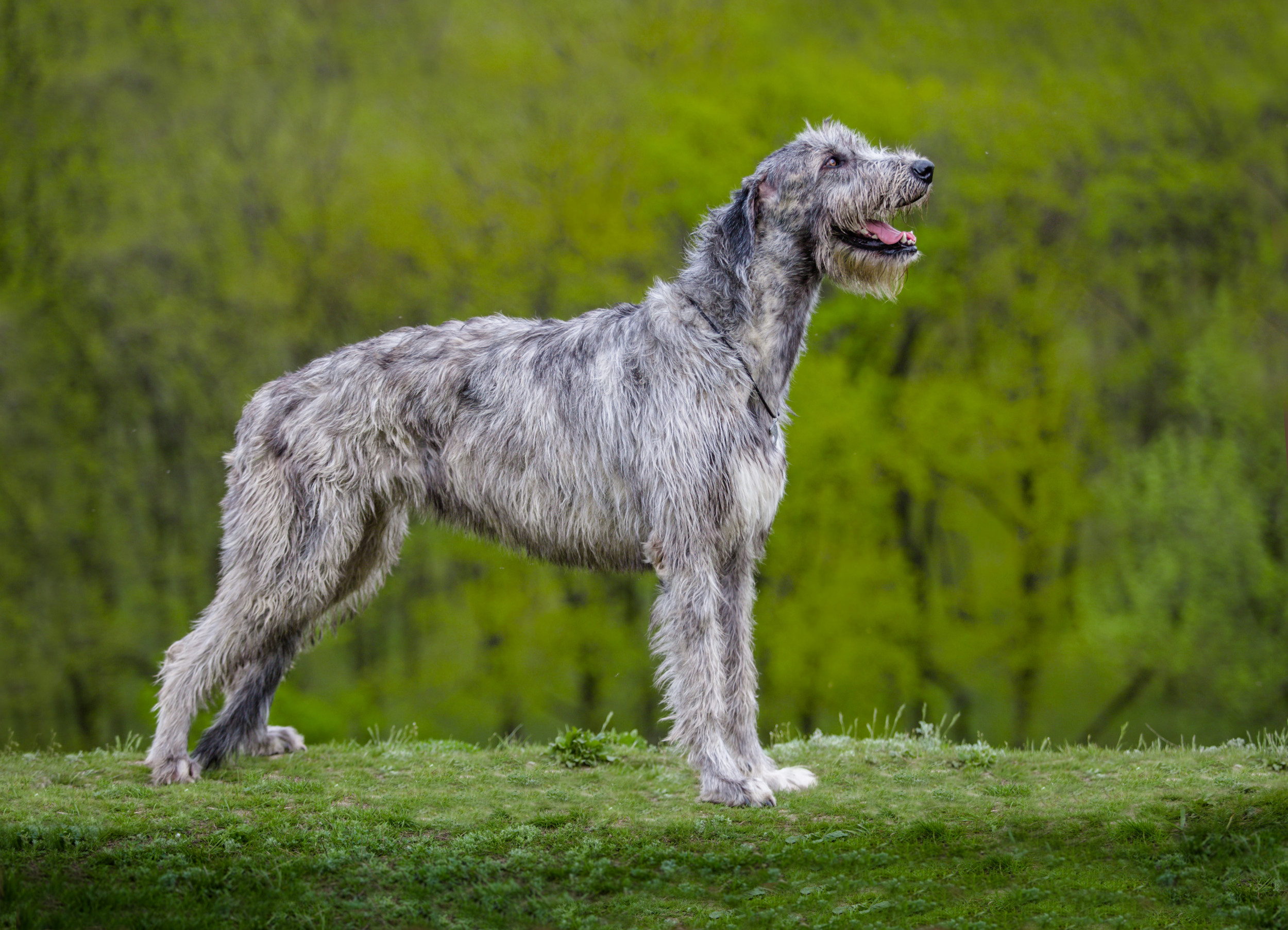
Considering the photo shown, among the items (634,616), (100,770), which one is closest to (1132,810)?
(100,770)

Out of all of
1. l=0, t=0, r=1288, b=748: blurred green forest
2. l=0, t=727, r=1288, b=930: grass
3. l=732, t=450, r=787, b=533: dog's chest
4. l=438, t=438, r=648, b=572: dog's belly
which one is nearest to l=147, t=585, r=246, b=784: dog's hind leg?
l=0, t=727, r=1288, b=930: grass

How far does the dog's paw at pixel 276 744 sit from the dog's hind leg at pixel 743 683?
3.03m

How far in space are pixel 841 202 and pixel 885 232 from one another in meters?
0.32

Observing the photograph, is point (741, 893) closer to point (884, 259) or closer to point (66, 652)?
point (884, 259)

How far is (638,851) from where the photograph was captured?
5.49 m

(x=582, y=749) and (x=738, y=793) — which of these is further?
(x=582, y=749)

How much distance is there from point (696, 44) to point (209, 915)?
17.1 m

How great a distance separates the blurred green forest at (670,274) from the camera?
17.4 meters

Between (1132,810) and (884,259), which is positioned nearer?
(1132,810)

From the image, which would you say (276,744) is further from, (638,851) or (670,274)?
(670,274)

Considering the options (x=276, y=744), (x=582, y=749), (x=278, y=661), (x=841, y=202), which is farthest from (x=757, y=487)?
(x=276, y=744)

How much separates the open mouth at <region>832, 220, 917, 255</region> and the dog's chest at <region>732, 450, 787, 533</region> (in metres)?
1.25

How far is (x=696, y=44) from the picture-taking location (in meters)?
19.2

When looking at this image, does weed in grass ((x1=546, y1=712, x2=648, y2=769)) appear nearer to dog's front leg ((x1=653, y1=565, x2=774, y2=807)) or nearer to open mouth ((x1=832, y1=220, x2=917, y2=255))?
dog's front leg ((x1=653, y1=565, x2=774, y2=807))
